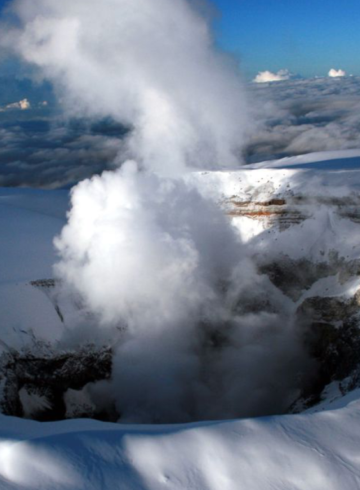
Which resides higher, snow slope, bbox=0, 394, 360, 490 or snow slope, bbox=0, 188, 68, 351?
snow slope, bbox=0, 188, 68, 351

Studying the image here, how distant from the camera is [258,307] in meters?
23.9

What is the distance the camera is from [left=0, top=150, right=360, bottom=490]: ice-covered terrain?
22.6ft

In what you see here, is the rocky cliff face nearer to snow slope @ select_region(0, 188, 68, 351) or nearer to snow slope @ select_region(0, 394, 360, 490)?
snow slope @ select_region(0, 188, 68, 351)

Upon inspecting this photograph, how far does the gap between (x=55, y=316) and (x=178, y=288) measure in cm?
599

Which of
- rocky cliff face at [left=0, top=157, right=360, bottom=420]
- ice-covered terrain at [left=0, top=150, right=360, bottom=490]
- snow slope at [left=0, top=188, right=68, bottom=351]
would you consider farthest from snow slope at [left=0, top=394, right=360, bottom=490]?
snow slope at [left=0, top=188, right=68, bottom=351]

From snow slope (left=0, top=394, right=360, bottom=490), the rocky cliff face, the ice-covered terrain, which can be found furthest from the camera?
the rocky cliff face

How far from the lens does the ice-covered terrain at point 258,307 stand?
6.90 metres

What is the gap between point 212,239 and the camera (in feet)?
86.0

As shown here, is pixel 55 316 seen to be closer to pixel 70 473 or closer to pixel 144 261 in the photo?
pixel 144 261

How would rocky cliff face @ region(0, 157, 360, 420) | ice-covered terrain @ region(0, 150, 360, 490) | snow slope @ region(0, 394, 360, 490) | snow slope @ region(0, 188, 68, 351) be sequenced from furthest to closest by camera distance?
1. snow slope @ region(0, 188, 68, 351)
2. rocky cliff face @ region(0, 157, 360, 420)
3. ice-covered terrain @ region(0, 150, 360, 490)
4. snow slope @ region(0, 394, 360, 490)

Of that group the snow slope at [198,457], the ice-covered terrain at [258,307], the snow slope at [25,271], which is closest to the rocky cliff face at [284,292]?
the ice-covered terrain at [258,307]

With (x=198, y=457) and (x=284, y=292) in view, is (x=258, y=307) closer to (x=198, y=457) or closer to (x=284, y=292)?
(x=284, y=292)

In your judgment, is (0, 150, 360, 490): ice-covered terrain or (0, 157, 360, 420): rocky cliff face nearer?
(0, 150, 360, 490): ice-covered terrain

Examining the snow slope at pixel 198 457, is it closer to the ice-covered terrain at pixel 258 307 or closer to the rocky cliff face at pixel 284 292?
the ice-covered terrain at pixel 258 307
